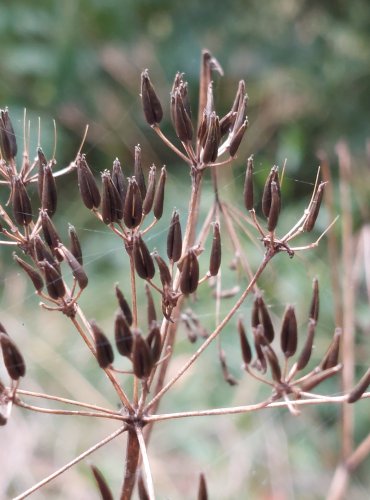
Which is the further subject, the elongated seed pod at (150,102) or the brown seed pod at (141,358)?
the elongated seed pod at (150,102)

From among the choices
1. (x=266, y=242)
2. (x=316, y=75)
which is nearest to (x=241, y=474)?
(x=266, y=242)

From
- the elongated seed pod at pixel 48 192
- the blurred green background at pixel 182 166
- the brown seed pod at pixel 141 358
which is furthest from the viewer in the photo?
the blurred green background at pixel 182 166

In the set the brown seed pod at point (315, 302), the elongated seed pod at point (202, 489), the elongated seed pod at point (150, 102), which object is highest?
the elongated seed pod at point (150, 102)

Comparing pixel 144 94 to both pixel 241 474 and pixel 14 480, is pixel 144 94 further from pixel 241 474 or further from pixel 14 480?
pixel 14 480

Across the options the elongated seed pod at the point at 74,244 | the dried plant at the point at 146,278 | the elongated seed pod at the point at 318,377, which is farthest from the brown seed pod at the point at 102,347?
the elongated seed pod at the point at 318,377

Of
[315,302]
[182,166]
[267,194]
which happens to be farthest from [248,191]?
[182,166]

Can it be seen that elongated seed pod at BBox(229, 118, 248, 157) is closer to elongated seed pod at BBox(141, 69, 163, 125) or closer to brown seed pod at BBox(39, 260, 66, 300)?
elongated seed pod at BBox(141, 69, 163, 125)

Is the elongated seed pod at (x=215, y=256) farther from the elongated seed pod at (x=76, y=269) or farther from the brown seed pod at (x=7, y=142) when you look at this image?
the brown seed pod at (x=7, y=142)

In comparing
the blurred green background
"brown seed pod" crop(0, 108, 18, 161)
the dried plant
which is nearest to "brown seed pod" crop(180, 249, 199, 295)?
the dried plant
